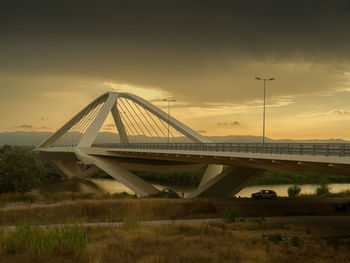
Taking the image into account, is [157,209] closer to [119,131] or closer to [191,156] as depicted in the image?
[191,156]

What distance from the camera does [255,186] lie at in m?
56.7

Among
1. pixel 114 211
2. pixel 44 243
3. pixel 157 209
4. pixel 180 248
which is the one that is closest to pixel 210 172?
pixel 157 209

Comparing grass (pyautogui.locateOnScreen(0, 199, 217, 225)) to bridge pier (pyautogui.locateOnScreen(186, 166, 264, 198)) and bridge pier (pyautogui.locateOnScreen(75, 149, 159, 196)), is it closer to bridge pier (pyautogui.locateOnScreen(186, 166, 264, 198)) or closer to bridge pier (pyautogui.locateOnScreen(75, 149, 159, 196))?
bridge pier (pyautogui.locateOnScreen(186, 166, 264, 198))

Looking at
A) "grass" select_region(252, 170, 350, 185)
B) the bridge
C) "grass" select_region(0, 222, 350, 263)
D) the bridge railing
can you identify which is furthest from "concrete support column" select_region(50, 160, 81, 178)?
"grass" select_region(0, 222, 350, 263)

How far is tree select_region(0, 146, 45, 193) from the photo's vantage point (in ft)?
129

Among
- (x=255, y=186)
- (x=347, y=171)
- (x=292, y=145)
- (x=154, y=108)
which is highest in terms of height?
(x=154, y=108)

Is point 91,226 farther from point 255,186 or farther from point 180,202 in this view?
point 255,186

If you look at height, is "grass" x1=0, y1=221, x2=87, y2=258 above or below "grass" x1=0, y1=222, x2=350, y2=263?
above

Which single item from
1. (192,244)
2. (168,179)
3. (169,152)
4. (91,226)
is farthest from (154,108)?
(192,244)

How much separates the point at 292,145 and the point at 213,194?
14991 millimetres

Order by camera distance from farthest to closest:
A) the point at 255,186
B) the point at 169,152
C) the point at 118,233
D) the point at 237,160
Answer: the point at 255,186
the point at 169,152
the point at 237,160
the point at 118,233

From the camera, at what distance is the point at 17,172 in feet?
129

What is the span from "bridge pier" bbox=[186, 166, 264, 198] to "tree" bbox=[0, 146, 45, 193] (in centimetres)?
1784

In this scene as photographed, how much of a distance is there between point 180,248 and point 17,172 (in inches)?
1130
